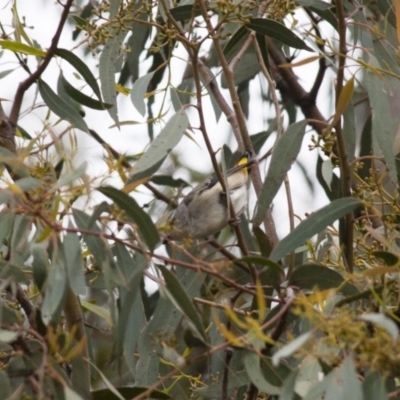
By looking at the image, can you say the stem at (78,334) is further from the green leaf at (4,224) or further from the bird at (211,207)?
the bird at (211,207)

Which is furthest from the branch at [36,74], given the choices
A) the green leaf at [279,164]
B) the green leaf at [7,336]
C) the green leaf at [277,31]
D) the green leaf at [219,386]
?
the green leaf at [219,386]

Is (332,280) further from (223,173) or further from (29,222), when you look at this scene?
(29,222)

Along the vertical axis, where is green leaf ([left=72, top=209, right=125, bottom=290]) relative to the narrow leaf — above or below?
below

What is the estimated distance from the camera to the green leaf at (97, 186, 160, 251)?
66.6 inches

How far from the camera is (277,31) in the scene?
2.21 metres

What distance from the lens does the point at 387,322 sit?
1.34m

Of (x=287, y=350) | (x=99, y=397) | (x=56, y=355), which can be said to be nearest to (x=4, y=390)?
(x=56, y=355)

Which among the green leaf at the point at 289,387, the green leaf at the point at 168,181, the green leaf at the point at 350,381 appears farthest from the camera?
the green leaf at the point at 168,181

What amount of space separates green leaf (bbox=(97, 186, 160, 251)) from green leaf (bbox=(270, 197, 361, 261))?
0.30 metres

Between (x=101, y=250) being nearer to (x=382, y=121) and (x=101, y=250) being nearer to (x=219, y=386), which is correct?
(x=219, y=386)

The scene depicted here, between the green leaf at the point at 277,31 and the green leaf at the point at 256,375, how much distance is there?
2.76 ft

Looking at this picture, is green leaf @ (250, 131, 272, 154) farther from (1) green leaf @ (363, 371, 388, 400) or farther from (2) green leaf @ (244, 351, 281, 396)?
(1) green leaf @ (363, 371, 388, 400)

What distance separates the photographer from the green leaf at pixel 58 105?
2252 mm

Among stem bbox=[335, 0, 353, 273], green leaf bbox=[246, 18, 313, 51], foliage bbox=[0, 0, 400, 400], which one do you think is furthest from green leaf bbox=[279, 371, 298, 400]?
green leaf bbox=[246, 18, 313, 51]
